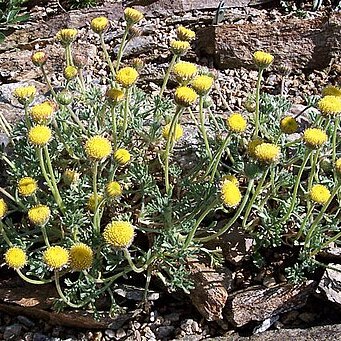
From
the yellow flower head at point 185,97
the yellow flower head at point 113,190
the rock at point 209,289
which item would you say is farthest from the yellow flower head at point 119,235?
the rock at point 209,289

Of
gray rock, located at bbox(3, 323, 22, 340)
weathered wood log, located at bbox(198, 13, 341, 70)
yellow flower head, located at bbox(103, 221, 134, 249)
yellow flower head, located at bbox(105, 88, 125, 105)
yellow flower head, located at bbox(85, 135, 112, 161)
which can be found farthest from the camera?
weathered wood log, located at bbox(198, 13, 341, 70)

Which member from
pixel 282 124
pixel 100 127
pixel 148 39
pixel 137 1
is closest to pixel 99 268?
pixel 100 127

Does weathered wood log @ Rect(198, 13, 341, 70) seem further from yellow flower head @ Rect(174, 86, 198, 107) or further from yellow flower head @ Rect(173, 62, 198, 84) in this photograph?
yellow flower head @ Rect(174, 86, 198, 107)

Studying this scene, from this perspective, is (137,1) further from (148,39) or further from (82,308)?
(82,308)

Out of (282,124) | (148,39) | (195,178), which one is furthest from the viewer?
(148,39)

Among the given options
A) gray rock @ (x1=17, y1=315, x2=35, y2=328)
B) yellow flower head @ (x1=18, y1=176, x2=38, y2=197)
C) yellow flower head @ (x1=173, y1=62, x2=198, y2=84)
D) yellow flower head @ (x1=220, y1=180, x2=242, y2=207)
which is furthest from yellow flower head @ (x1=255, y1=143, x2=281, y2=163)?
gray rock @ (x1=17, y1=315, x2=35, y2=328)

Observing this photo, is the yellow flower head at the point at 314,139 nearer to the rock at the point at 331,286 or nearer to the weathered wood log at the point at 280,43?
the rock at the point at 331,286

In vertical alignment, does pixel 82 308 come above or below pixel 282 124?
below
